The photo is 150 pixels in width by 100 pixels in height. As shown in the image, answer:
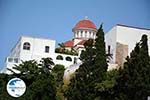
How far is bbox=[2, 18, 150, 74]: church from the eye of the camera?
2150cm

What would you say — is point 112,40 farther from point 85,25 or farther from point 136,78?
point 85,25

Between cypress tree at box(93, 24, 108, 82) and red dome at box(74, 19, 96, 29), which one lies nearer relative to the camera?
cypress tree at box(93, 24, 108, 82)

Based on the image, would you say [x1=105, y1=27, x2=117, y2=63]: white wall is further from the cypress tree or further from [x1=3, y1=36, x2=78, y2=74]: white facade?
[x1=3, y1=36, x2=78, y2=74]: white facade

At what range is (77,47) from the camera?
29719mm

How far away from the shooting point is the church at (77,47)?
21500mm

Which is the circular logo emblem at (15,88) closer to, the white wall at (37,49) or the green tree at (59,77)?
the green tree at (59,77)

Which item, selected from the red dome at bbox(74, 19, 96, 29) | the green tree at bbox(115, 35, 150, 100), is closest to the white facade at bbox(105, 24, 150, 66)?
the green tree at bbox(115, 35, 150, 100)

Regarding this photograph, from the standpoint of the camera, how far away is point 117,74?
16.5 metres

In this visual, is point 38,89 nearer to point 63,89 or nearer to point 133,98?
point 63,89

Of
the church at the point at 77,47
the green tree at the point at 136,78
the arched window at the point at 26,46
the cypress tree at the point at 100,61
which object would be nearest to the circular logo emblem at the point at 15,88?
the green tree at the point at 136,78

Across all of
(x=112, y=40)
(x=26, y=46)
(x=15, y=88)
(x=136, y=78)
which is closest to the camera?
(x=15, y=88)

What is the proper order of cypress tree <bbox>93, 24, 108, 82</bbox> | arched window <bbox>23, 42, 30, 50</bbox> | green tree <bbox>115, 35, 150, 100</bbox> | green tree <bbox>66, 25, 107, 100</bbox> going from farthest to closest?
arched window <bbox>23, 42, 30, 50</bbox> → cypress tree <bbox>93, 24, 108, 82</bbox> → green tree <bbox>66, 25, 107, 100</bbox> → green tree <bbox>115, 35, 150, 100</bbox>

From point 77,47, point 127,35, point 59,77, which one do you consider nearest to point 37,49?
point 77,47

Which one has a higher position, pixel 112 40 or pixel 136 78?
pixel 112 40
